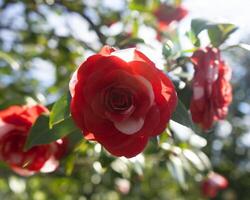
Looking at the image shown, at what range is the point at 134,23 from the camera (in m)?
2.01

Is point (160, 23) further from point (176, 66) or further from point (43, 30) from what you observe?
point (176, 66)

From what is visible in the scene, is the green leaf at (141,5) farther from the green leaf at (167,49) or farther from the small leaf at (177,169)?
the green leaf at (167,49)

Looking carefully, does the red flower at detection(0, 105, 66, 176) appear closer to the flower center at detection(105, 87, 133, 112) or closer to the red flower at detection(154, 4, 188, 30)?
the flower center at detection(105, 87, 133, 112)

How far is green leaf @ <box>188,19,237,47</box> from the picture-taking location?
1.01m

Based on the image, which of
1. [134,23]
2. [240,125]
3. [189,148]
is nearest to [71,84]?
[189,148]

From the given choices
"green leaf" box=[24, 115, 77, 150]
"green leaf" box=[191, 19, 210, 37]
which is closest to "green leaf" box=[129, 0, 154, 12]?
"green leaf" box=[191, 19, 210, 37]

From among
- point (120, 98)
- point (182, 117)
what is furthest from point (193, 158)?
point (120, 98)

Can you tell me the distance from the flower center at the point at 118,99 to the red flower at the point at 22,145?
339mm

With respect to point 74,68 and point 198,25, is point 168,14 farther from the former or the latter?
point 198,25

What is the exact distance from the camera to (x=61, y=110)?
0.87 m

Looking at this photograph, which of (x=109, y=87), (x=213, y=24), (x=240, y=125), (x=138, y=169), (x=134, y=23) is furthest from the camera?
(x=240, y=125)

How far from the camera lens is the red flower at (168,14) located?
2225 mm

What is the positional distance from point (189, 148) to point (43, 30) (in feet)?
3.30

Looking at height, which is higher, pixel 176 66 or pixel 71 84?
pixel 71 84
